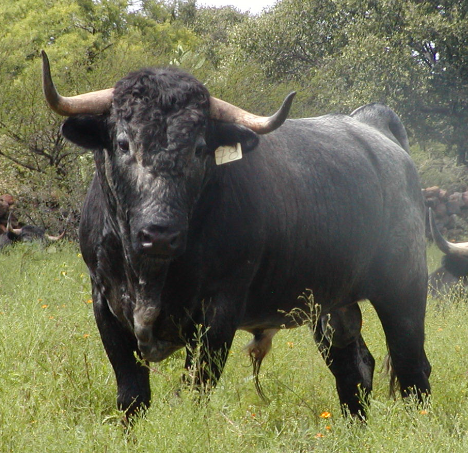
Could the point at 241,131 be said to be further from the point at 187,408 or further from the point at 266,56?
the point at 266,56

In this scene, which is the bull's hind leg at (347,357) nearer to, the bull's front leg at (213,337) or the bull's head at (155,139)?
the bull's front leg at (213,337)

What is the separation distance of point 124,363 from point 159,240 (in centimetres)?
104

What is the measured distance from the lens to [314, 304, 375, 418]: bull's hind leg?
5.45 metres

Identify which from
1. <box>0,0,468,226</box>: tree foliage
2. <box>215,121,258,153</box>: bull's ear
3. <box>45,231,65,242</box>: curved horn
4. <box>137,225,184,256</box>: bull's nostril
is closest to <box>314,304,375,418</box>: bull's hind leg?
<box>215,121,258,153</box>: bull's ear

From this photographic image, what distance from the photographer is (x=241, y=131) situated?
387 cm

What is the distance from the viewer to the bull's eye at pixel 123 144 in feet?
11.9

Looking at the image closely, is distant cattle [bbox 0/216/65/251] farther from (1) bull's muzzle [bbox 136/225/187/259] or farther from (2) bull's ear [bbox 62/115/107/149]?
(1) bull's muzzle [bbox 136/225/187/259]

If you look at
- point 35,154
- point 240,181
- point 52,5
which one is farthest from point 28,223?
point 52,5

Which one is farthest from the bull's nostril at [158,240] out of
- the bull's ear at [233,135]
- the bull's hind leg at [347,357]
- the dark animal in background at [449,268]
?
the dark animal in background at [449,268]

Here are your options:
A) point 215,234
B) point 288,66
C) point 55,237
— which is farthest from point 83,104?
point 288,66

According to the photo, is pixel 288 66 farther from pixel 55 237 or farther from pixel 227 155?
pixel 227 155

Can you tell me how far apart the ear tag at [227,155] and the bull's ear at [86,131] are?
0.56 meters

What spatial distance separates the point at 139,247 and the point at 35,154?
1115 centimetres

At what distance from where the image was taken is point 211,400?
3361 millimetres
